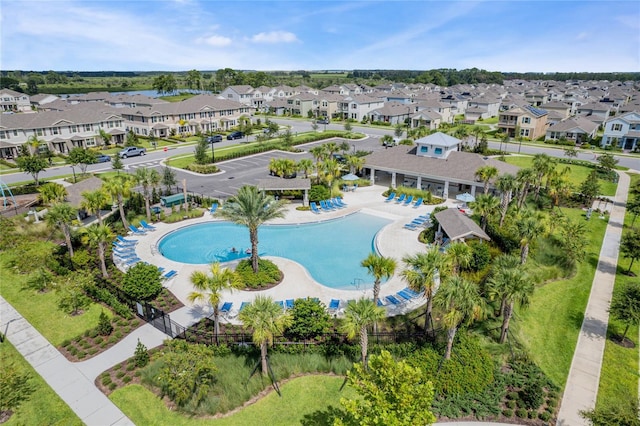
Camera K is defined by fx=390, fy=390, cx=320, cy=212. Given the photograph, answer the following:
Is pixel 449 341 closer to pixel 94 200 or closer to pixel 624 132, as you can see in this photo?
pixel 94 200

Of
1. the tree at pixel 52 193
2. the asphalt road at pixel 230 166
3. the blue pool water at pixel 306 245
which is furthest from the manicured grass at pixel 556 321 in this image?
the tree at pixel 52 193

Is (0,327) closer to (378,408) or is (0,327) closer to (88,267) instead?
(88,267)

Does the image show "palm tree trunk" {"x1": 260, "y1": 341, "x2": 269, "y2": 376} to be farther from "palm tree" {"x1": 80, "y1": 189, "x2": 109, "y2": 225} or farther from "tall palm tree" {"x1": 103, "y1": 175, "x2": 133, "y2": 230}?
"tall palm tree" {"x1": 103, "y1": 175, "x2": 133, "y2": 230}

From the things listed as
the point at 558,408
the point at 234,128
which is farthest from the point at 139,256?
the point at 234,128

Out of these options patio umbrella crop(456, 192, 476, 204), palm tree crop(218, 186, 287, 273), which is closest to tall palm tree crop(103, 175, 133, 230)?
palm tree crop(218, 186, 287, 273)

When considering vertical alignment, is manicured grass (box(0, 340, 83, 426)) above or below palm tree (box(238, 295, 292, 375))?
below

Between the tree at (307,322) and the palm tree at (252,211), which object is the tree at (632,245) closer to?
the tree at (307,322)
